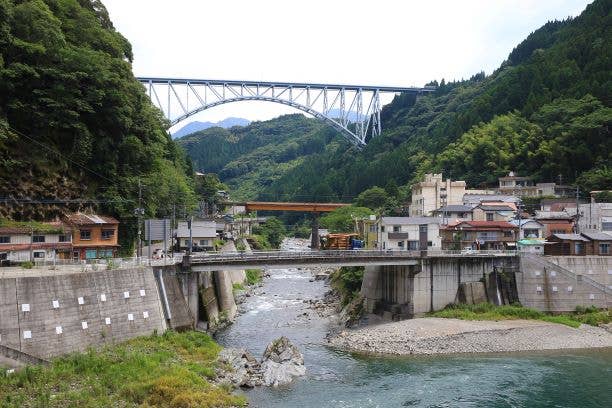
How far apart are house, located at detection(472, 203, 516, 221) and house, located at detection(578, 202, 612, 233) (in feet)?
20.5

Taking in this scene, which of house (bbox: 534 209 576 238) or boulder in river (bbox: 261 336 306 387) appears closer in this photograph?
boulder in river (bbox: 261 336 306 387)

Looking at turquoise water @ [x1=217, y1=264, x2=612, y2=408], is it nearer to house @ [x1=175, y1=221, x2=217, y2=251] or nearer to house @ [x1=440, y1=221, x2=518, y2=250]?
house @ [x1=175, y1=221, x2=217, y2=251]

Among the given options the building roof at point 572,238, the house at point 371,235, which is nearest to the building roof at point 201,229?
the house at point 371,235

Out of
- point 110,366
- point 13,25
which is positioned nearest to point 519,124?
point 13,25

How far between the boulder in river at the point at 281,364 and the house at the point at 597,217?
33542 mm

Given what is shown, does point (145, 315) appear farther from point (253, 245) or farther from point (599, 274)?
point (253, 245)

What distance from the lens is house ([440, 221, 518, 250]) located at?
50.5 m

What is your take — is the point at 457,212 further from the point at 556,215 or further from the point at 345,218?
the point at 345,218

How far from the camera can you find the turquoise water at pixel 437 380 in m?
25.9

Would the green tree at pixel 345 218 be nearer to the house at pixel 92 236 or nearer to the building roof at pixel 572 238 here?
the building roof at pixel 572 238

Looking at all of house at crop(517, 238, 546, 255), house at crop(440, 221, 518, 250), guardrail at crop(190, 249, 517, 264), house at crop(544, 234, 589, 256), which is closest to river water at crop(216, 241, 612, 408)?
guardrail at crop(190, 249, 517, 264)

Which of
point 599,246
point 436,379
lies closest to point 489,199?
point 599,246

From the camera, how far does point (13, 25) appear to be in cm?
4022

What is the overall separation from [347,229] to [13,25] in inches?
1868
